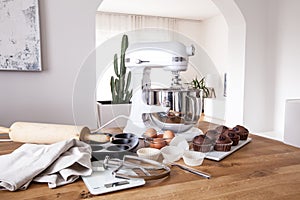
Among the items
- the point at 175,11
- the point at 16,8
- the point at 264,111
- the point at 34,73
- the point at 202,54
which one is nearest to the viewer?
the point at 202,54

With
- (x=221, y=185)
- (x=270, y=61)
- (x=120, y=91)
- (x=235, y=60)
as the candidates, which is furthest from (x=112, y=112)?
(x=270, y=61)

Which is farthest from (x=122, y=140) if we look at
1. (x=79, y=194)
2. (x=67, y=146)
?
(x=79, y=194)

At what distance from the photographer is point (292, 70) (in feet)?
8.50

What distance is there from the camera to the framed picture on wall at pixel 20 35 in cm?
163

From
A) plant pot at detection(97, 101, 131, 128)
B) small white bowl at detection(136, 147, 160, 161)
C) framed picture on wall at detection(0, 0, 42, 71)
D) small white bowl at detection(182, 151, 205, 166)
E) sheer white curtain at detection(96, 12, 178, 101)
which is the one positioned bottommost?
small white bowl at detection(182, 151, 205, 166)

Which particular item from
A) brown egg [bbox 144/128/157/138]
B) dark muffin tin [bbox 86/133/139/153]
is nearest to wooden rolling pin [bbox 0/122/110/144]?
dark muffin tin [bbox 86/133/139/153]

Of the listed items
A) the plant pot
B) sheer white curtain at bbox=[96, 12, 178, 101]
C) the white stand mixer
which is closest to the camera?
the white stand mixer

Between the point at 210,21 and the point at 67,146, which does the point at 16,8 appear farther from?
the point at 210,21

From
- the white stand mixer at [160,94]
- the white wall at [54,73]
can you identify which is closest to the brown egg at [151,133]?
the white stand mixer at [160,94]

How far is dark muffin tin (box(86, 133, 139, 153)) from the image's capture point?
0.74 m

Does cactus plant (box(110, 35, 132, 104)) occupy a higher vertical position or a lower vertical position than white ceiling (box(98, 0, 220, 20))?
lower

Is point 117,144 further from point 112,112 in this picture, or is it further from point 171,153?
point 112,112

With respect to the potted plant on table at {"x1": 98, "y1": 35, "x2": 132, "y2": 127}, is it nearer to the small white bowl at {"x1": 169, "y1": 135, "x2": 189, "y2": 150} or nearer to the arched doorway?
the small white bowl at {"x1": 169, "y1": 135, "x2": 189, "y2": 150}

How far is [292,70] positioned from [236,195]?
2.49 metres
